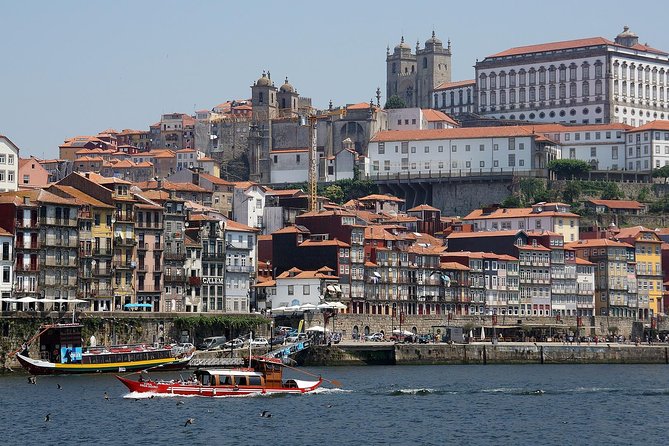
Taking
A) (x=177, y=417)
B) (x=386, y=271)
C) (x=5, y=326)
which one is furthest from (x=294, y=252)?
(x=177, y=417)

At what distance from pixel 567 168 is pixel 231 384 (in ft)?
334

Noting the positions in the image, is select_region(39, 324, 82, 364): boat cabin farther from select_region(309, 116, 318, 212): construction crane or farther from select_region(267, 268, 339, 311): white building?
select_region(309, 116, 318, 212): construction crane

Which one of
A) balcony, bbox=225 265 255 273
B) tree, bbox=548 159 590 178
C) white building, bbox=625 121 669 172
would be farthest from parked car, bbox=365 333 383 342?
white building, bbox=625 121 669 172

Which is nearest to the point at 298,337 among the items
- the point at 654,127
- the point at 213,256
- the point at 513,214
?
the point at 213,256

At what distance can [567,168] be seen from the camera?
180 m

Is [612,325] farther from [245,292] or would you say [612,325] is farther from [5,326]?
[5,326]

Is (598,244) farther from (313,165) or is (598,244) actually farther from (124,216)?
A: (124,216)

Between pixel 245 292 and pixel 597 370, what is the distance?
89.5ft

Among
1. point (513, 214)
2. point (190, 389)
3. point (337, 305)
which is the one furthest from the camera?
point (513, 214)

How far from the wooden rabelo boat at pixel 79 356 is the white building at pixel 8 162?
44.7 m

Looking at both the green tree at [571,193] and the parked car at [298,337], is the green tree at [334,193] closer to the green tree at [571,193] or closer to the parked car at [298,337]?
the green tree at [571,193]

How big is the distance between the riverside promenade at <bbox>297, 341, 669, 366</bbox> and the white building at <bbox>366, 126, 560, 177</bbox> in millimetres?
55824

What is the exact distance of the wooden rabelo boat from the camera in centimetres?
9150

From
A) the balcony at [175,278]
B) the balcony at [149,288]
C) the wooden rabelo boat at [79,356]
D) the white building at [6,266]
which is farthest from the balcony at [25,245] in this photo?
the balcony at [175,278]
